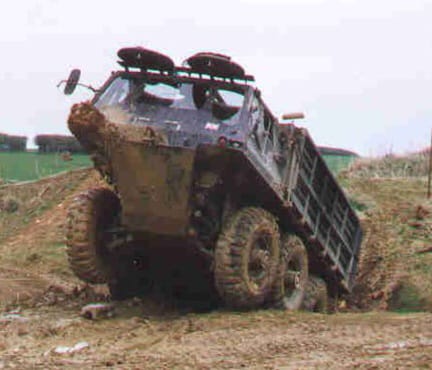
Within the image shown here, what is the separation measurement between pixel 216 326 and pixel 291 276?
7.49 ft

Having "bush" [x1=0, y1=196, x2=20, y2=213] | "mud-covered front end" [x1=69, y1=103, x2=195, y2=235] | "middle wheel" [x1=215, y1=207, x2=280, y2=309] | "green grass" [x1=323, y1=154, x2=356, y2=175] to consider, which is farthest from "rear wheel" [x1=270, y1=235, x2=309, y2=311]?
"green grass" [x1=323, y1=154, x2=356, y2=175]

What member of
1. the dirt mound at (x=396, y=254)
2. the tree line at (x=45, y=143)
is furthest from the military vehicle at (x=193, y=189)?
the tree line at (x=45, y=143)

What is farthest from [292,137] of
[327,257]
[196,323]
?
[196,323]

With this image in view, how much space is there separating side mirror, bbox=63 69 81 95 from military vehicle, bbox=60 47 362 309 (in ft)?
0.04

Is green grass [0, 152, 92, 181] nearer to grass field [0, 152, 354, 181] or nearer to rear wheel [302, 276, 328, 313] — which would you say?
grass field [0, 152, 354, 181]

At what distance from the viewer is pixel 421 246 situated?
1437cm

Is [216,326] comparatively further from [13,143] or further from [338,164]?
[13,143]

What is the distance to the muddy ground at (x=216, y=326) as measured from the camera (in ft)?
24.4

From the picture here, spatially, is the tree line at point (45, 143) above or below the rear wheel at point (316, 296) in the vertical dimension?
above

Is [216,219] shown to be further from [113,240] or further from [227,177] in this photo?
[113,240]

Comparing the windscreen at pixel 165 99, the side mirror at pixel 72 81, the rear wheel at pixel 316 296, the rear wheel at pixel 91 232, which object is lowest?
the rear wheel at pixel 316 296

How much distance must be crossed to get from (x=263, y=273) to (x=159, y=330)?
5.18 ft

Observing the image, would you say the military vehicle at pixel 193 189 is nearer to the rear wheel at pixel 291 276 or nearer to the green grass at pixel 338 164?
the rear wheel at pixel 291 276

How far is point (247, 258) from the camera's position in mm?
9555
